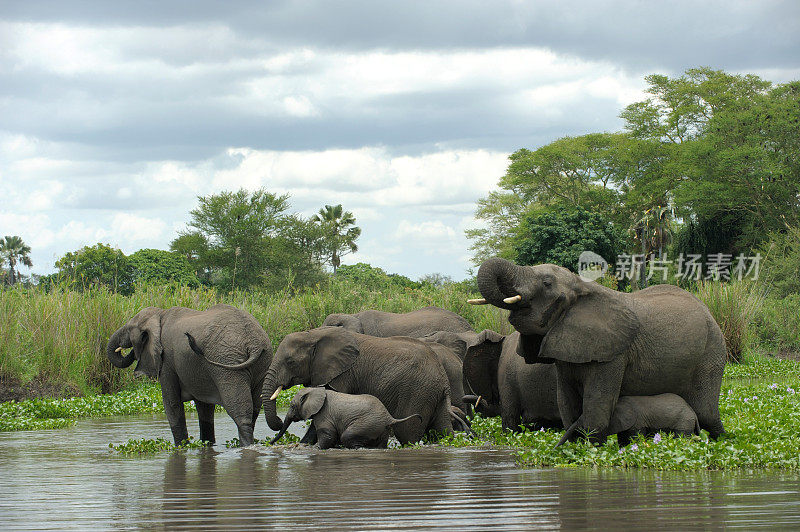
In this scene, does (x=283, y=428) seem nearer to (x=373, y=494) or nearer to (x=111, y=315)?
(x=373, y=494)

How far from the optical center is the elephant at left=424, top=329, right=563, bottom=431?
11070mm

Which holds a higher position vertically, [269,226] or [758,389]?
[269,226]

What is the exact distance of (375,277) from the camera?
70438mm

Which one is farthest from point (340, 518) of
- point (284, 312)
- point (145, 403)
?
point (284, 312)

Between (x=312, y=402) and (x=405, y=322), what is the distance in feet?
21.6

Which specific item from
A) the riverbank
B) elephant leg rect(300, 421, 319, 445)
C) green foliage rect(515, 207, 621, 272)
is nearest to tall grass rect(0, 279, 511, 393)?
the riverbank

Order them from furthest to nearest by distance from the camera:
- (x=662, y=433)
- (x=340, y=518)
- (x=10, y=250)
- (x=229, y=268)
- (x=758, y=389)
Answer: (x=10, y=250)
(x=229, y=268)
(x=758, y=389)
(x=662, y=433)
(x=340, y=518)

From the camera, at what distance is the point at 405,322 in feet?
58.3

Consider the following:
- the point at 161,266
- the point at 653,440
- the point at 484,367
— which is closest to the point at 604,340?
the point at 653,440

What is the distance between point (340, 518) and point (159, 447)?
6.58 meters

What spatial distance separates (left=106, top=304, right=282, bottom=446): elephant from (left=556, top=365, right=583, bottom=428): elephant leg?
3.94m

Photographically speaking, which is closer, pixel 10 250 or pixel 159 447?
pixel 159 447

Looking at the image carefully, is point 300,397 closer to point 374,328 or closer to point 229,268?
point 374,328

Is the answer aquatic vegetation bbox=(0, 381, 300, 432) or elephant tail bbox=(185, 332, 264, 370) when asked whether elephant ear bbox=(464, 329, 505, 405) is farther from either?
aquatic vegetation bbox=(0, 381, 300, 432)
